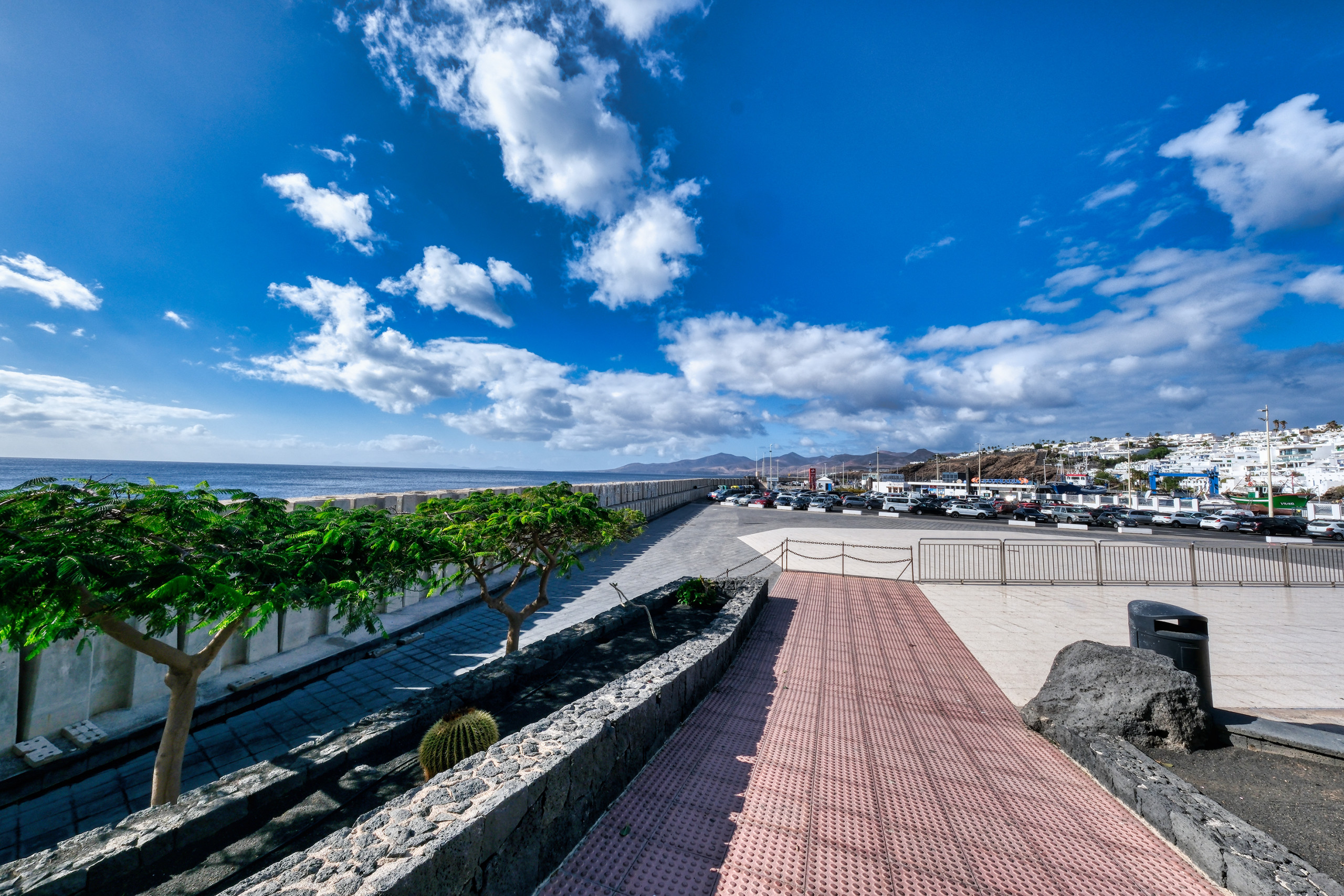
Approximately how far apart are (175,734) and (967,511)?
46883 mm

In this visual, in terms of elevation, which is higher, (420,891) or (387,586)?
(387,586)

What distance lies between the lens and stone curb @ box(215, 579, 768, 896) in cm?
220

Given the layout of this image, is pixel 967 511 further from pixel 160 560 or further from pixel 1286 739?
pixel 160 560

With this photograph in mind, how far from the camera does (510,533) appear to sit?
615cm

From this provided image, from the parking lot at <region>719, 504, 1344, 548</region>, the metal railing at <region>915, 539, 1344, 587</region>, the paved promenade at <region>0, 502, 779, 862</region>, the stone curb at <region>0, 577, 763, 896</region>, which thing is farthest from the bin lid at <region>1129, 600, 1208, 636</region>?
the parking lot at <region>719, 504, 1344, 548</region>

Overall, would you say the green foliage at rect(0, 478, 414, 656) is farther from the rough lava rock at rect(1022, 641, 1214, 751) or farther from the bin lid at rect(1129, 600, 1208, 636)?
the bin lid at rect(1129, 600, 1208, 636)

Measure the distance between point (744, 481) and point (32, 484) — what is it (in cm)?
8435

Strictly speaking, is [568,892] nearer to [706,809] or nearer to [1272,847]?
[706,809]

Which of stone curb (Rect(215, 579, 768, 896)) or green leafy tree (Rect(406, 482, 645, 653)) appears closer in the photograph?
stone curb (Rect(215, 579, 768, 896))

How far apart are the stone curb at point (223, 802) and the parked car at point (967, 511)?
137ft

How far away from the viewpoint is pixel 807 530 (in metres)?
25.1

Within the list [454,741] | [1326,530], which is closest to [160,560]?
[454,741]

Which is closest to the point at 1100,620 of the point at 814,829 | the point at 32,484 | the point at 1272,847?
the point at 1272,847

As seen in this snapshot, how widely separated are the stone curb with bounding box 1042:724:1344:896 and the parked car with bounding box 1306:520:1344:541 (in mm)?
43203
